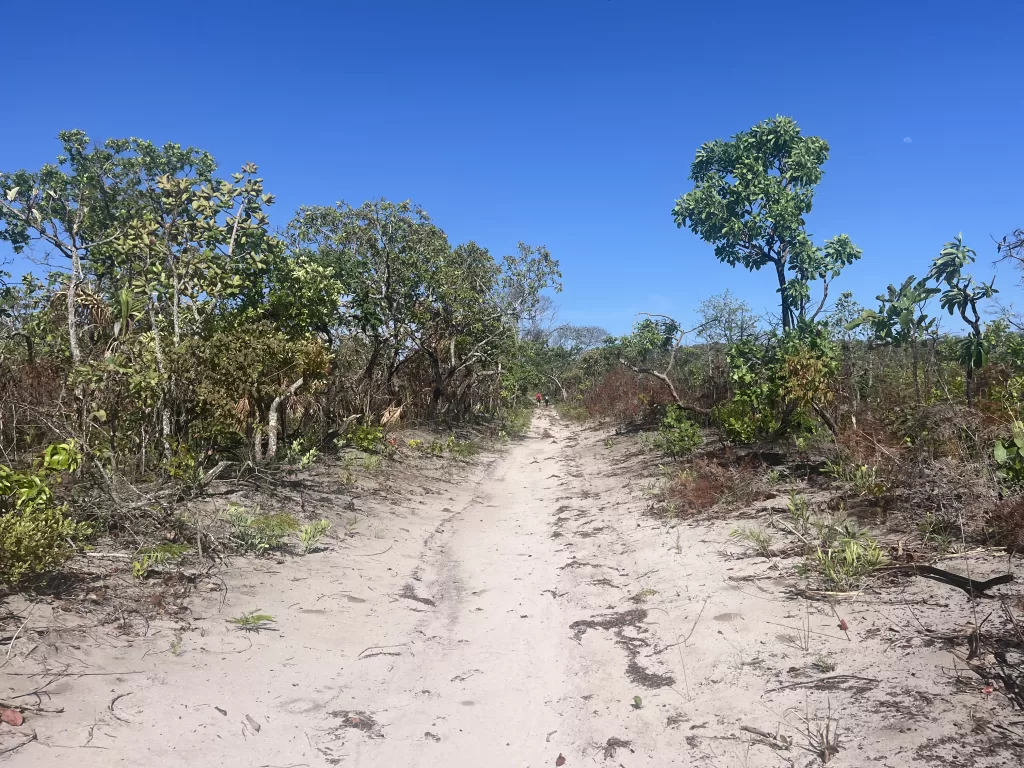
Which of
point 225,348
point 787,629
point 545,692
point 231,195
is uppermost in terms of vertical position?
point 231,195

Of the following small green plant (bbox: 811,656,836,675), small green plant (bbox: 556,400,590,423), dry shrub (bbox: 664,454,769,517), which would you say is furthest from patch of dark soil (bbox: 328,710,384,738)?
small green plant (bbox: 556,400,590,423)

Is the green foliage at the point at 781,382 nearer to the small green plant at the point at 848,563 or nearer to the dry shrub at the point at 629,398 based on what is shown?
the small green plant at the point at 848,563

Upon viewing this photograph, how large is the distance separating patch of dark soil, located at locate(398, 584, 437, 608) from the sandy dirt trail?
32 millimetres

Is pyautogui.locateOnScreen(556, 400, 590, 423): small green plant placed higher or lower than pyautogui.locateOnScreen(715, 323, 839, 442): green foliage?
lower

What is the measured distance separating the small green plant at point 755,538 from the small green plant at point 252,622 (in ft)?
15.3

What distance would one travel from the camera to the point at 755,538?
258 inches

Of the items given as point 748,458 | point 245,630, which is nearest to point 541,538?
point 748,458

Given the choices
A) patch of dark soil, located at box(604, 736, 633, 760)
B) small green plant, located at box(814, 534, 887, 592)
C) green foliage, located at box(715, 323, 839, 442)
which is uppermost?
green foliage, located at box(715, 323, 839, 442)

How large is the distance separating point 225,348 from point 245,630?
16.7 ft

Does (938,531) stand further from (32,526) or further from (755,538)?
(32,526)

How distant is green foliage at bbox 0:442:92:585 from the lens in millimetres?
4422

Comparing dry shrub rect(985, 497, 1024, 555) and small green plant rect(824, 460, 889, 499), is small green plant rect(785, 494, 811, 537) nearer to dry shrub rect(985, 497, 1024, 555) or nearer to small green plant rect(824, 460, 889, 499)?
small green plant rect(824, 460, 889, 499)

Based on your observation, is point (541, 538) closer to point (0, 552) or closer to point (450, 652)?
point (450, 652)

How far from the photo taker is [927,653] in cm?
399
